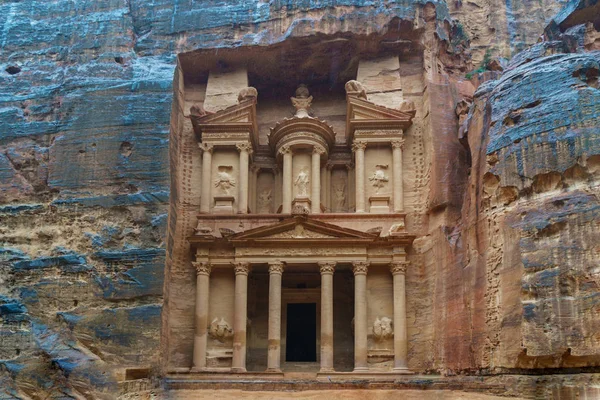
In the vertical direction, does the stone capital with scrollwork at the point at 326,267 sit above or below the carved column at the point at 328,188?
below

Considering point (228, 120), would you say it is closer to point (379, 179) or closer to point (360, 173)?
point (360, 173)

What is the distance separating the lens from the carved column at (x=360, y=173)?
2073 centimetres

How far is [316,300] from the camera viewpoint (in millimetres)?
21000

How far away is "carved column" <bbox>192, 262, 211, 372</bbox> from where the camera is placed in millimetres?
19016

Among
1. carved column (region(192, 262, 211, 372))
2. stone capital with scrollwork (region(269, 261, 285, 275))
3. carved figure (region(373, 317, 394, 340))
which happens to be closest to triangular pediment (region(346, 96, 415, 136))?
stone capital with scrollwork (region(269, 261, 285, 275))

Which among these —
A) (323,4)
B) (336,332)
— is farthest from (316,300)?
(323,4)

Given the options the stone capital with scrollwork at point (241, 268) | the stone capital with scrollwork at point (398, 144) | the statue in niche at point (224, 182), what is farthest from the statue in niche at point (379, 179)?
the stone capital with scrollwork at point (241, 268)

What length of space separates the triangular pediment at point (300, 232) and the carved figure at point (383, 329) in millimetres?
2346

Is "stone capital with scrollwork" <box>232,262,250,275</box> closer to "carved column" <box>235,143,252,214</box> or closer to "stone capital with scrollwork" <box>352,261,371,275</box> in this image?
"carved column" <box>235,143,252,214</box>

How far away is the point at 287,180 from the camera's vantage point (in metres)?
21.1

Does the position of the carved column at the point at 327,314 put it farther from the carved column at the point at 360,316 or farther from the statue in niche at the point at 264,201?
the statue in niche at the point at 264,201

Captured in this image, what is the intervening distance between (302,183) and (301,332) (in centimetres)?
450

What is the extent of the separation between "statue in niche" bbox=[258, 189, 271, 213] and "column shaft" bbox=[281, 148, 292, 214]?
1.32 metres

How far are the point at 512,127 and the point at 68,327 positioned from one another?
1173 cm
